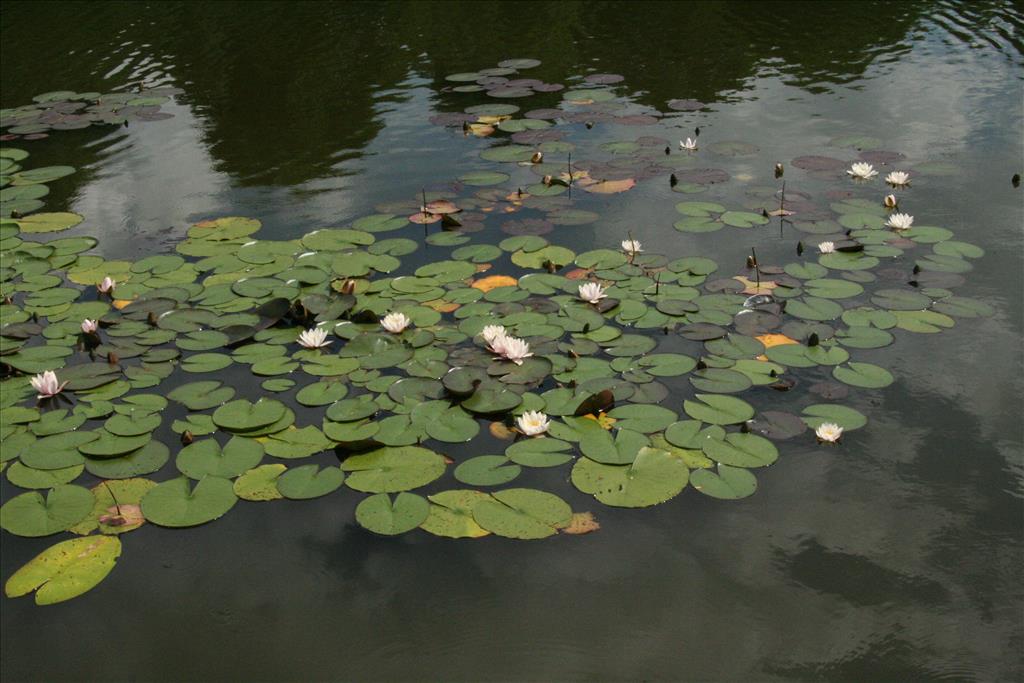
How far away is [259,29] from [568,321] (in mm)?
8887

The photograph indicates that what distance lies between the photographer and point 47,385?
14.7 feet

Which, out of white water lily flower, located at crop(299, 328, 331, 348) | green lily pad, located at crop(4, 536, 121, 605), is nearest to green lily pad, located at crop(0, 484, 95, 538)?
green lily pad, located at crop(4, 536, 121, 605)

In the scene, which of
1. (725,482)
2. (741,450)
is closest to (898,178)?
(741,450)

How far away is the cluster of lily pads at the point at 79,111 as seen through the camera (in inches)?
346

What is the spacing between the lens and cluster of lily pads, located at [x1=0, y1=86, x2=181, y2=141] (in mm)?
8789

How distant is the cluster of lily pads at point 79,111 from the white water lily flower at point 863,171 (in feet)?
20.9

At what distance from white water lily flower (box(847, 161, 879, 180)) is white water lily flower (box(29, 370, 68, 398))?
5.30m

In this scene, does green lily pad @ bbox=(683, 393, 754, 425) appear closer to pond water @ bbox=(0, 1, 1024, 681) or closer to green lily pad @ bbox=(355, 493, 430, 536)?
pond water @ bbox=(0, 1, 1024, 681)

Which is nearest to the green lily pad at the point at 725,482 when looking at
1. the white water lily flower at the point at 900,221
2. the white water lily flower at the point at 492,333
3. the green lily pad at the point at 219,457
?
the white water lily flower at the point at 492,333

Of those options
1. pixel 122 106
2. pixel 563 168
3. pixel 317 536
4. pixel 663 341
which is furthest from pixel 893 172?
pixel 122 106

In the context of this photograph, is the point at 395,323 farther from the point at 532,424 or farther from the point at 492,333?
the point at 532,424

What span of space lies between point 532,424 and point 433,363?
29.2 inches

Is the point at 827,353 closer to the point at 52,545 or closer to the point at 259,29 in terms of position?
the point at 52,545

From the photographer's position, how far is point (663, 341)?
4746 millimetres
